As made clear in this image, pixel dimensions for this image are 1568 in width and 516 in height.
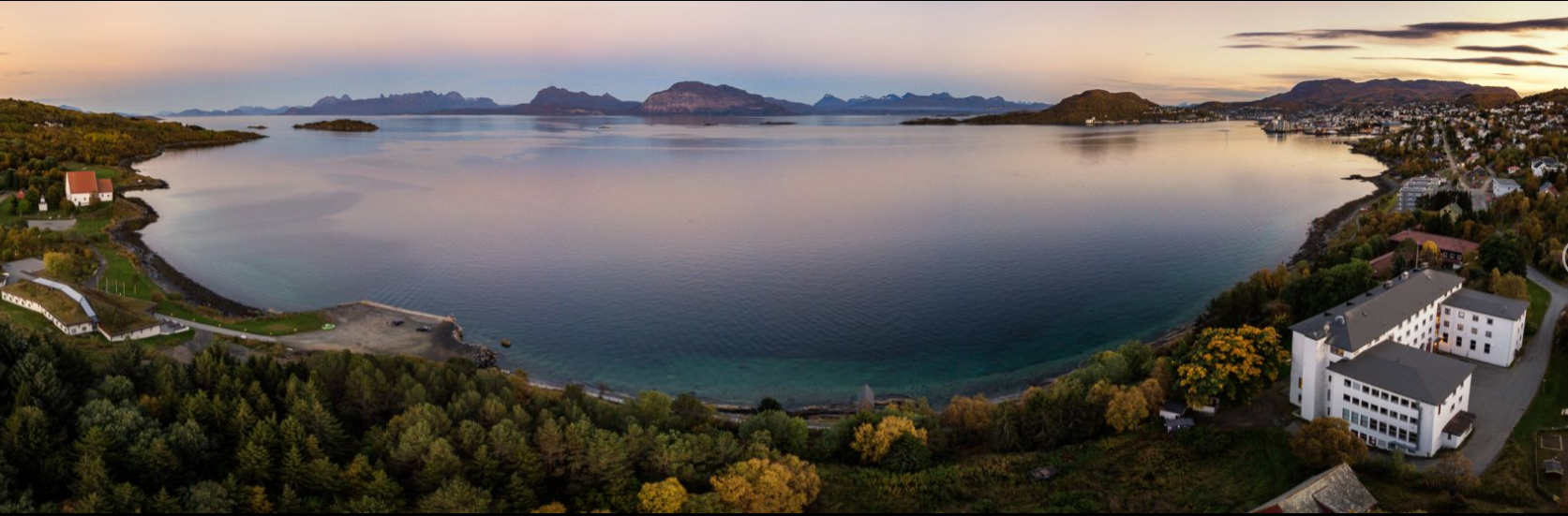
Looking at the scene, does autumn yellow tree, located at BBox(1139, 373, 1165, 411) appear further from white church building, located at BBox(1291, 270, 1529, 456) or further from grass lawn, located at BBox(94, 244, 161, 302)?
grass lawn, located at BBox(94, 244, 161, 302)

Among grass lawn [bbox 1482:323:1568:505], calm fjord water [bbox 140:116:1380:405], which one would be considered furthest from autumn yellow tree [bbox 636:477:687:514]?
grass lawn [bbox 1482:323:1568:505]

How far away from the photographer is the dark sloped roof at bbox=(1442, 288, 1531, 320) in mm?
17406

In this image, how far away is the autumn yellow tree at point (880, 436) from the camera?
14648 mm

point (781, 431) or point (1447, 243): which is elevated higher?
point (1447, 243)

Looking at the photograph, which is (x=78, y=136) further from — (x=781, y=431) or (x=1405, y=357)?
(x=1405, y=357)

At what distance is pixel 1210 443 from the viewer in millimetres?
14836

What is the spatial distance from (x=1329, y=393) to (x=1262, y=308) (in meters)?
7.18

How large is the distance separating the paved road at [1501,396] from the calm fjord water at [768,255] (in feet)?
25.1

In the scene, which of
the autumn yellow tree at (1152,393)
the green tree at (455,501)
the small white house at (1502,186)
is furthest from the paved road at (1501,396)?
the small white house at (1502,186)

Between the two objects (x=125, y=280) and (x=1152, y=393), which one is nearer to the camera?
(x=1152, y=393)

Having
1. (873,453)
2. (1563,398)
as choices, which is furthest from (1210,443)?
(1563,398)

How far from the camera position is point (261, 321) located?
23109 mm

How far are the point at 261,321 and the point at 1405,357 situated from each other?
26.4 metres

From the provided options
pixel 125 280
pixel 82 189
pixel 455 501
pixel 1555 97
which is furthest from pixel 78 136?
pixel 1555 97
